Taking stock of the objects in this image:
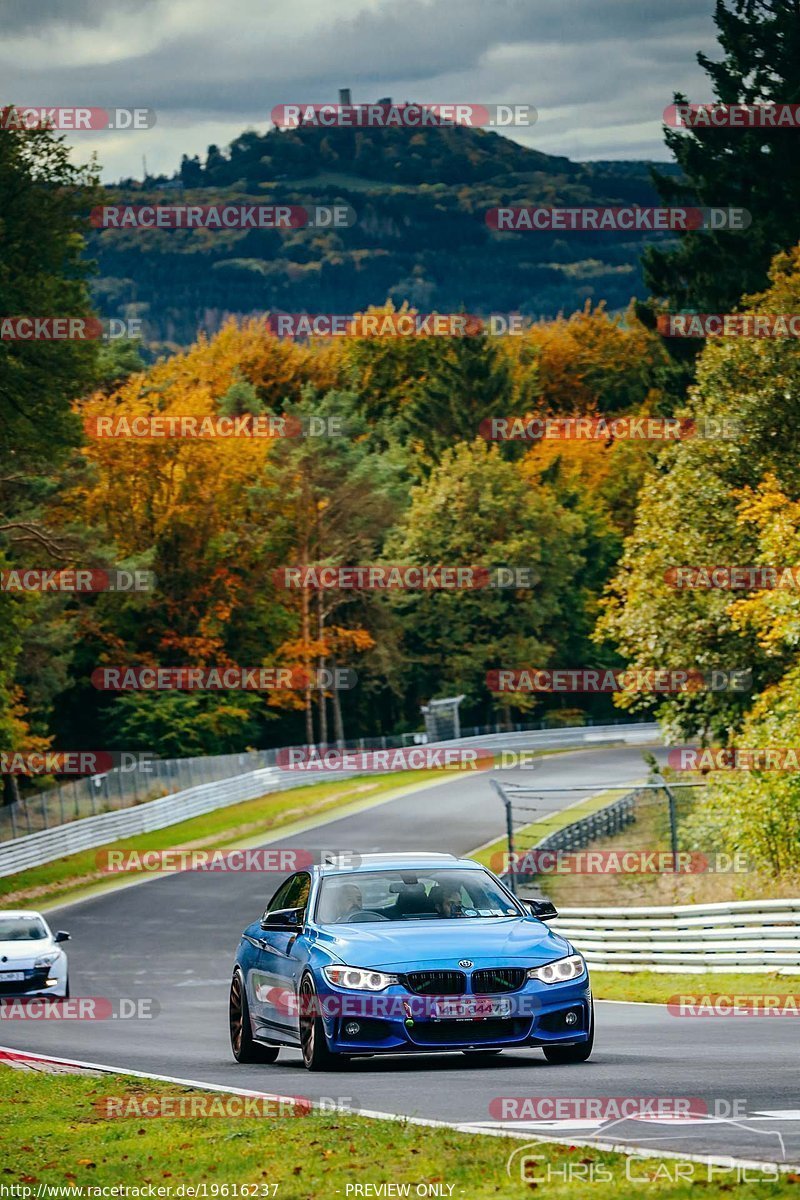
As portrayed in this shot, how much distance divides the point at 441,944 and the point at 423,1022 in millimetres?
532

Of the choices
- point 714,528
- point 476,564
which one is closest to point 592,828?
point 714,528

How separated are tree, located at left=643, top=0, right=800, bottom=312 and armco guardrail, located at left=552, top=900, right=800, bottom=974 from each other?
3478 cm

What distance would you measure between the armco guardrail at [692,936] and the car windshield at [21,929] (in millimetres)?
7660

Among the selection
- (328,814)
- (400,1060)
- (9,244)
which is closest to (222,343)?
(328,814)

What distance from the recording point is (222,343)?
10844 cm

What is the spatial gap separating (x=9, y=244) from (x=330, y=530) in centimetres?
4028

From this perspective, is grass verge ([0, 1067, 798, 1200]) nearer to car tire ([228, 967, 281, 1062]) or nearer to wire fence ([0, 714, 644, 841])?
car tire ([228, 967, 281, 1062])

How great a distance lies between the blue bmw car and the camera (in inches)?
479

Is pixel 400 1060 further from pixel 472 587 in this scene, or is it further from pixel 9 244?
pixel 472 587

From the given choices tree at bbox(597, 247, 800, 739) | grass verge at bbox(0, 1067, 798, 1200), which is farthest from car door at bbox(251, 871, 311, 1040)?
tree at bbox(597, 247, 800, 739)

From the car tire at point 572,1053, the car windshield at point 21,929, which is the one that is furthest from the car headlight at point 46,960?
the car tire at point 572,1053

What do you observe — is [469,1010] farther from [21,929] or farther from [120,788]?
[120,788]

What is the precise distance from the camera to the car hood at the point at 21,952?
2594cm

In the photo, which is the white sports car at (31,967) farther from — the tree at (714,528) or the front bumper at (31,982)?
the tree at (714,528)
